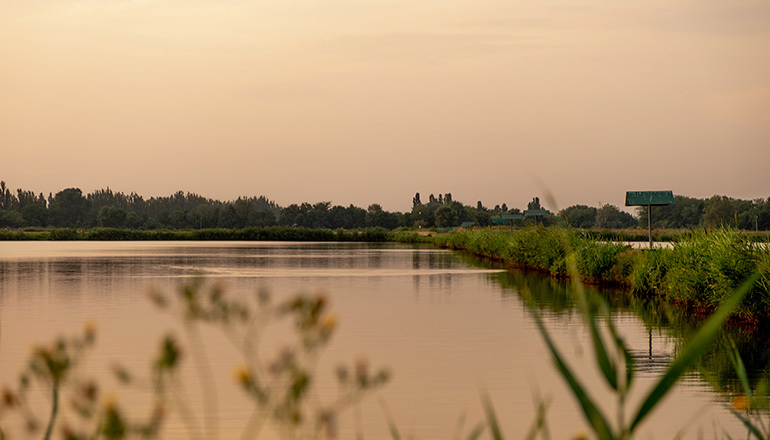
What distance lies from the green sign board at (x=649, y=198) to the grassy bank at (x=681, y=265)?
2.79 m

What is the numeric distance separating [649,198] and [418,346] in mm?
18148

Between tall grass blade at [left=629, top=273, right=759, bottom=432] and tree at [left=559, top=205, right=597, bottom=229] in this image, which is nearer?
tall grass blade at [left=629, top=273, right=759, bottom=432]

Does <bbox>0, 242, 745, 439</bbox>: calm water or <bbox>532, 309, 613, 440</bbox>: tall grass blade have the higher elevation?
<bbox>532, 309, 613, 440</bbox>: tall grass blade

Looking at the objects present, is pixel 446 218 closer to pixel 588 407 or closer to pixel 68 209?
pixel 68 209

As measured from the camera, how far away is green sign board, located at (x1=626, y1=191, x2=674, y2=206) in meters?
29.6

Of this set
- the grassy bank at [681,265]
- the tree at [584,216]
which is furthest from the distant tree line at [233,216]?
the grassy bank at [681,265]

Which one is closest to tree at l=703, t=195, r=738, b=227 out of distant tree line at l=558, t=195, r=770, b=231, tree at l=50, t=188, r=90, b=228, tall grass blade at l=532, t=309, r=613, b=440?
distant tree line at l=558, t=195, r=770, b=231

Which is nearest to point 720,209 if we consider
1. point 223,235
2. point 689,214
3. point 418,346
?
point 689,214

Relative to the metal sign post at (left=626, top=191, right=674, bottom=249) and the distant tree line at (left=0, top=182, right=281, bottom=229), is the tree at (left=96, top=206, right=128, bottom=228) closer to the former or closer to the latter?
the distant tree line at (left=0, top=182, right=281, bottom=229)

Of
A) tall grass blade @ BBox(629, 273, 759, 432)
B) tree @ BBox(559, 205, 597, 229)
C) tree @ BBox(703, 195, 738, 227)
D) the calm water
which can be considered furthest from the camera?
tree @ BBox(559, 205, 597, 229)

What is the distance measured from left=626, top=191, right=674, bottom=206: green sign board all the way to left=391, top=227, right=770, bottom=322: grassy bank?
2790mm

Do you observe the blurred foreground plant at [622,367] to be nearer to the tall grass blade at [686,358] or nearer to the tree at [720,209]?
the tall grass blade at [686,358]

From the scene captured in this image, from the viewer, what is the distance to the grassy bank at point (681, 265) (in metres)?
16.2

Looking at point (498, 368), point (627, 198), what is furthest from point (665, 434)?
point (627, 198)
